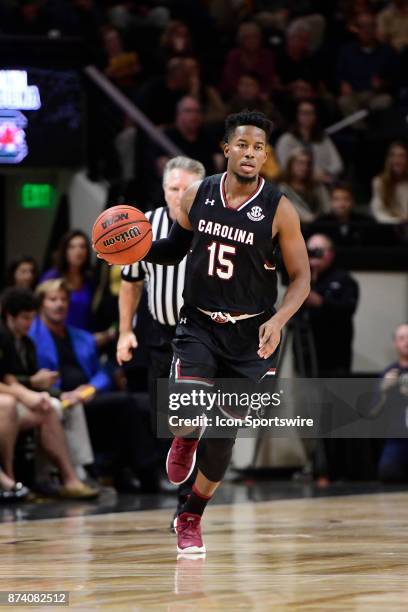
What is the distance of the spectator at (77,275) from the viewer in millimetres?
10180

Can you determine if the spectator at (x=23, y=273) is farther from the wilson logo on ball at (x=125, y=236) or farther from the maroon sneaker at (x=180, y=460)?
the wilson logo on ball at (x=125, y=236)

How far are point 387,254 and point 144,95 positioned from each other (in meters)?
2.77

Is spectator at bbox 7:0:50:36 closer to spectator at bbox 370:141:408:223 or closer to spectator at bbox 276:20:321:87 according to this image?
spectator at bbox 276:20:321:87

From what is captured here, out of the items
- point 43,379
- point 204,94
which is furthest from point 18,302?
→ point 204,94

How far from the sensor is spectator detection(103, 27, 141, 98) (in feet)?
43.0

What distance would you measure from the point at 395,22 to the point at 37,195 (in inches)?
169

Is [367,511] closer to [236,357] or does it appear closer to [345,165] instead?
[236,357]

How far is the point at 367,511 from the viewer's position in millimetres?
7668

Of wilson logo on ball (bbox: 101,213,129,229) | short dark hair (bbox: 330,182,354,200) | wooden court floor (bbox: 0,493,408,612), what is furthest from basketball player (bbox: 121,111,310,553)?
short dark hair (bbox: 330,182,354,200)

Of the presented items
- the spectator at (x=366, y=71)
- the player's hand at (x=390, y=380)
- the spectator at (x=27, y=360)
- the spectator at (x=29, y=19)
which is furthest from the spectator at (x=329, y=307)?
the spectator at (x=29, y=19)

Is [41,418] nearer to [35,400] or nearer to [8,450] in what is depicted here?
[35,400]

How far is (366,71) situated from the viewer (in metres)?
13.9

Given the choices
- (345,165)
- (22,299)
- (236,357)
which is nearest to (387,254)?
(345,165)

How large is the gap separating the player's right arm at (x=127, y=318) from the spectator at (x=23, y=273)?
3359 millimetres
